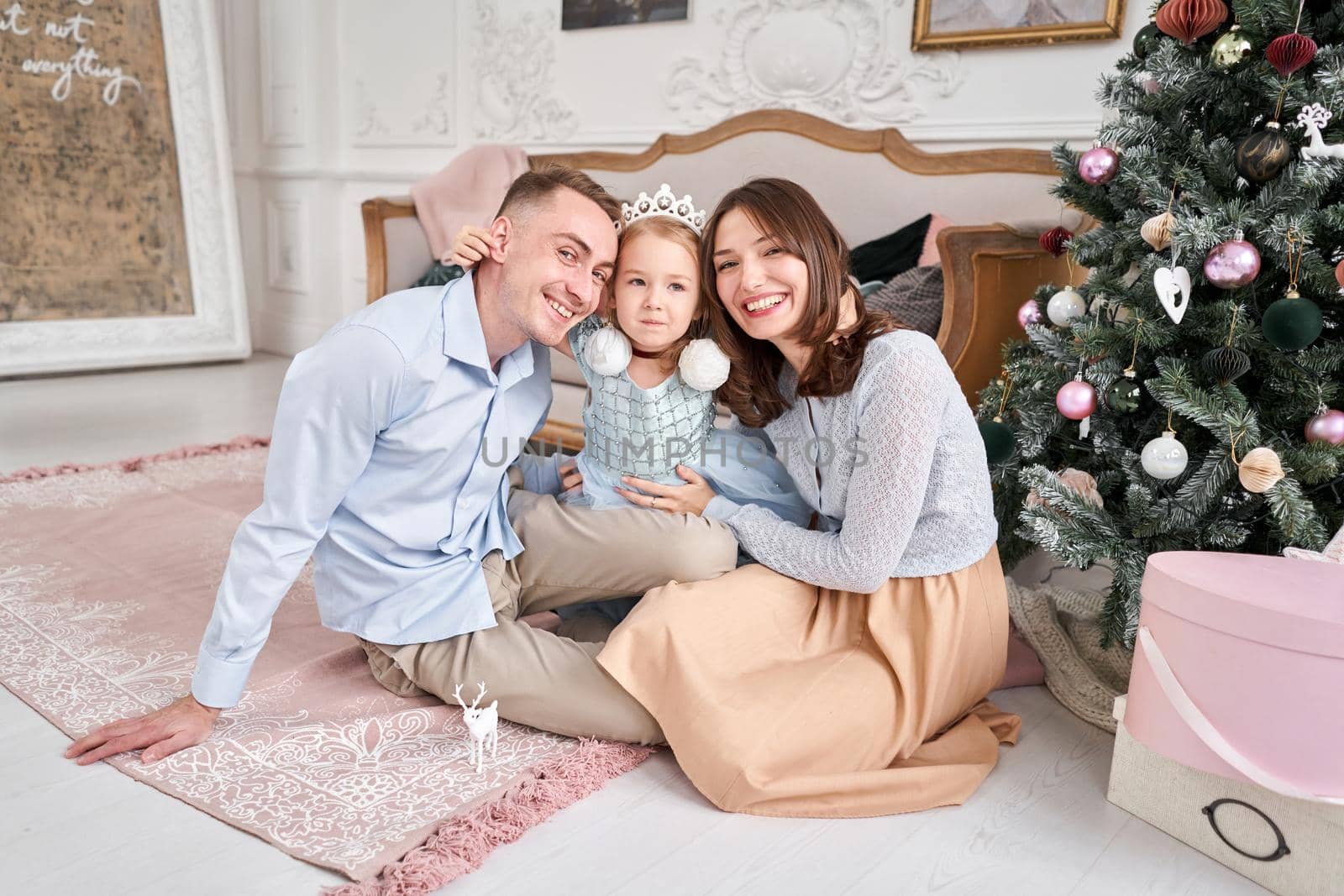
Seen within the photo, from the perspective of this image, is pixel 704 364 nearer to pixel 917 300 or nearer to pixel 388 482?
pixel 388 482

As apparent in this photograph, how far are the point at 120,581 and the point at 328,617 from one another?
33.8 inches

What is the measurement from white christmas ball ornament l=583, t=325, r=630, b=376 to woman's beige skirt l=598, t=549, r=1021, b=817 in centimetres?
42

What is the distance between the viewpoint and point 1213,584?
1.39 meters

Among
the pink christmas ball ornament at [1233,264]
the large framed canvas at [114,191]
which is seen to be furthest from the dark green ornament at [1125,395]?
the large framed canvas at [114,191]

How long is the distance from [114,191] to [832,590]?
4315 mm

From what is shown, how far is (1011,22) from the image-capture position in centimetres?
304

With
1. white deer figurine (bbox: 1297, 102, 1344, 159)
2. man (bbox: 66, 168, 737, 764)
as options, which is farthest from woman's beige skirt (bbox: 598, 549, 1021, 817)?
white deer figurine (bbox: 1297, 102, 1344, 159)

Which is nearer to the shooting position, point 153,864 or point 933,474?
point 153,864

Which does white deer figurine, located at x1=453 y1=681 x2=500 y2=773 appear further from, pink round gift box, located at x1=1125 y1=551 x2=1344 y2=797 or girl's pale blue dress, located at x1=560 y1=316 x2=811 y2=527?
pink round gift box, located at x1=1125 y1=551 x2=1344 y2=797

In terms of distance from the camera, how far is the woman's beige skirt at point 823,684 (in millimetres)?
1521

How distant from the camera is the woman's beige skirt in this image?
4.99ft

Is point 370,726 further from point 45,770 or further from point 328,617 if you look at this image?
point 45,770

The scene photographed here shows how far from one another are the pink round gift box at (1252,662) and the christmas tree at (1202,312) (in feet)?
1.05

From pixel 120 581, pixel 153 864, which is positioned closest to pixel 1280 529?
pixel 153 864
